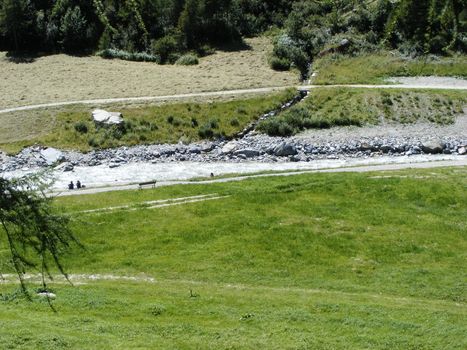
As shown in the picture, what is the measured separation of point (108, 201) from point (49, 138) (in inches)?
978

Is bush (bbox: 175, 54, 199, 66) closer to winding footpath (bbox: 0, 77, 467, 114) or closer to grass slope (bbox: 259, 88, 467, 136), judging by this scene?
winding footpath (bbox: 0, 77, 467, 114)

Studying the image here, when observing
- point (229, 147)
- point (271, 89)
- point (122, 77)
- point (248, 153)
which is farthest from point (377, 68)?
point (122, 77)

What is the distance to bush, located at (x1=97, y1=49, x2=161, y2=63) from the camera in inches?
3839

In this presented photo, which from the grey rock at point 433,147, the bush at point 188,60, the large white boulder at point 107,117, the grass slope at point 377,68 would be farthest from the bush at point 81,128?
the grey rock at point 433,147

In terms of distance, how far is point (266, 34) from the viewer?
105125mm

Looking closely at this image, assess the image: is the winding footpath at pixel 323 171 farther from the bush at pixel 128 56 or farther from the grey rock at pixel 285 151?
the bush at pixel 128 56

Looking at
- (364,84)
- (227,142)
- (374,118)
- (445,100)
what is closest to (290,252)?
(227,142)

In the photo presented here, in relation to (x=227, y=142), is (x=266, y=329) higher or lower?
higher

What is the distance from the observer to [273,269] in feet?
129

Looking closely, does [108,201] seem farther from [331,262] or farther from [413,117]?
[413,117]

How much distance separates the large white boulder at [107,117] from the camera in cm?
7491

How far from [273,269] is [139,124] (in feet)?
129

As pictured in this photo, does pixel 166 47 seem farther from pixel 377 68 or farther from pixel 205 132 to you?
pixel 377 68

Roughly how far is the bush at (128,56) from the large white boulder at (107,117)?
2189cm
